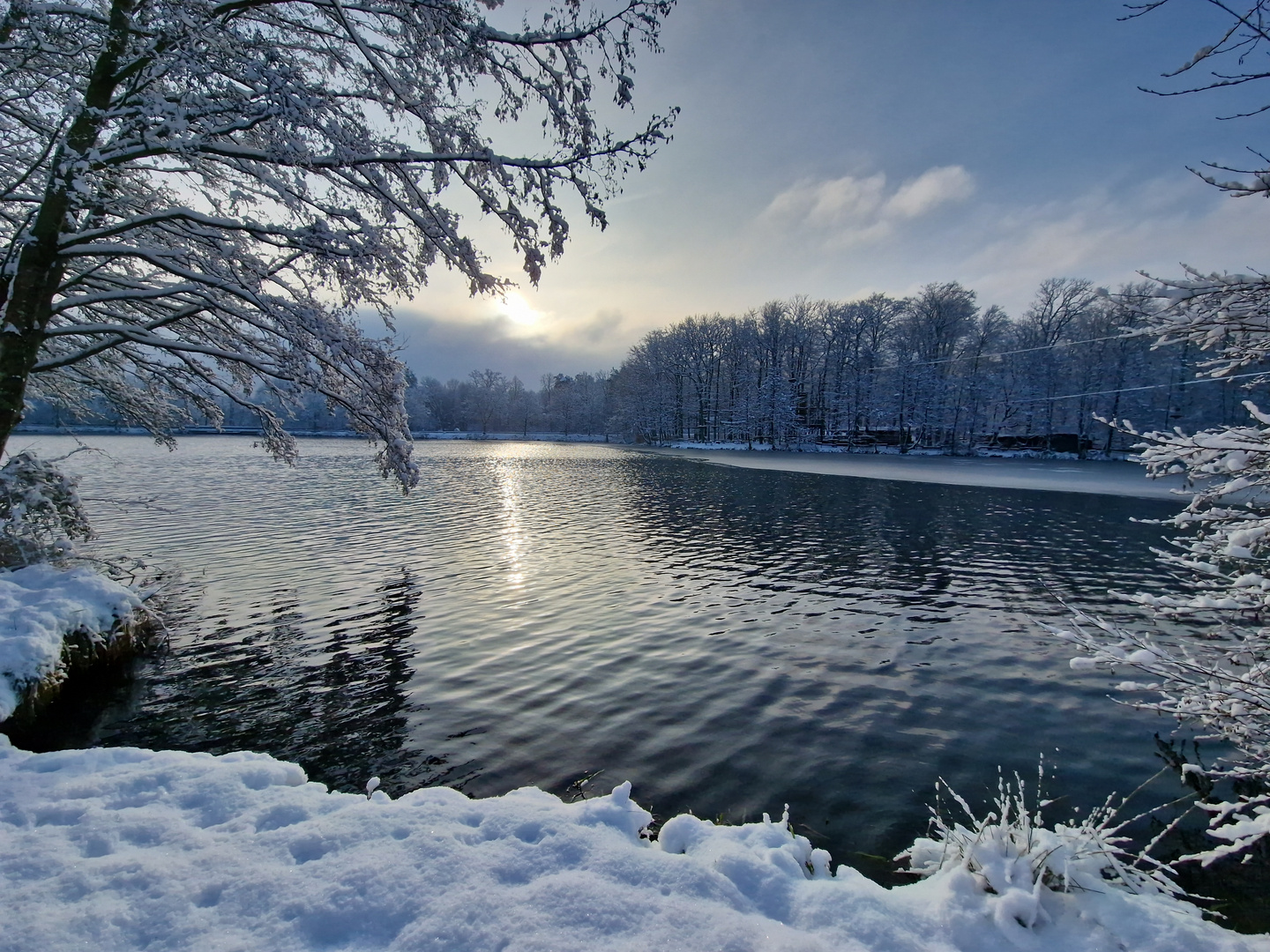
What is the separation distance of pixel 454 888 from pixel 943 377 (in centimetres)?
6960

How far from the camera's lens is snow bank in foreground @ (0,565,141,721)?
5844 mm

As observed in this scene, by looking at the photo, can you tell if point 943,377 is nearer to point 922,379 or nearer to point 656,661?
point 922,379

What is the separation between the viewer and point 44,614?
660 cm

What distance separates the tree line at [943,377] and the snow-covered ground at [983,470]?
6.66 meters

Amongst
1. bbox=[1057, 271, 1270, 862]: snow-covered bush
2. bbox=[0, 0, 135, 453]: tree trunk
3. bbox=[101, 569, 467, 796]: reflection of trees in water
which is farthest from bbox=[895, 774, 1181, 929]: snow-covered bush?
bbox=[0, 0, 135, 453]: tree trunk

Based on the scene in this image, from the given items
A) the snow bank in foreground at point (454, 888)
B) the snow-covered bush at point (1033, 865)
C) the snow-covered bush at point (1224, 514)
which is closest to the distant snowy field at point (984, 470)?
the snow-covered bush at point (1224, 514)

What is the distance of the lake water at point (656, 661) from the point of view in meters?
5.84

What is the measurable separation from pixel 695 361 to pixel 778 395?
61.1 feet

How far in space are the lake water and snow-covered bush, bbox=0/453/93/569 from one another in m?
2.14

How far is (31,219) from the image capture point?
6.39 meters

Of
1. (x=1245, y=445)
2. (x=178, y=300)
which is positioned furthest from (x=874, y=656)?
(x=178, y=300)

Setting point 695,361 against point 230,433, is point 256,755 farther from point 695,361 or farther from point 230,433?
point 230,433

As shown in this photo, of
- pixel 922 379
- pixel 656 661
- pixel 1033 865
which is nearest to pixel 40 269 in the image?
pixel 656 661

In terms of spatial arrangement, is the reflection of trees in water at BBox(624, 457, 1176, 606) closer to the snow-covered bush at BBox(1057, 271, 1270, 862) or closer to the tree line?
the snow-covered bush at BBox(1057, 271, 1270, 862)
